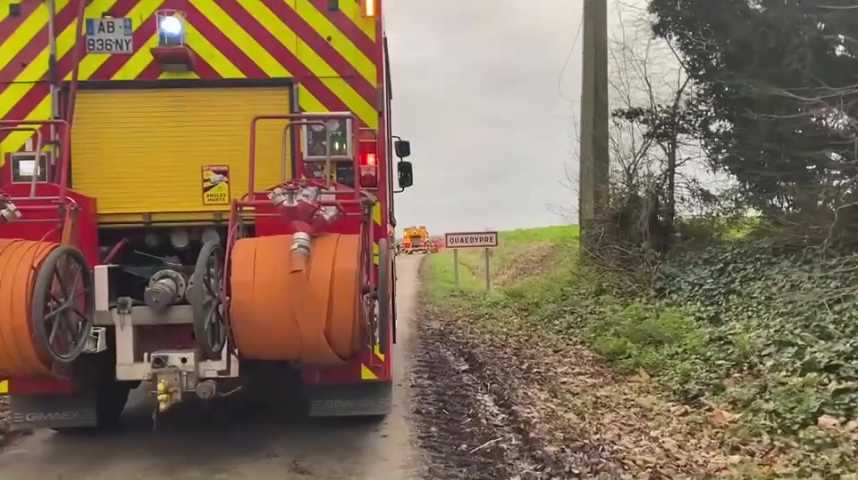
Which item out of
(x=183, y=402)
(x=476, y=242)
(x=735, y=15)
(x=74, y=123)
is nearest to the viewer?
(x=74, y=123)

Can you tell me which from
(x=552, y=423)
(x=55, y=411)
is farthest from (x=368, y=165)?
(x=55, y=411)

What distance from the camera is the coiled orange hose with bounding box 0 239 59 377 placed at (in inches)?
176

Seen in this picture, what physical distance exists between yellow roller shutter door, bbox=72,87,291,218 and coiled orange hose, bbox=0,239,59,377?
4.59ft

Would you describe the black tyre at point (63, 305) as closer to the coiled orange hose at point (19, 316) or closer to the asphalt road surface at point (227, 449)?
the coiled orange hose at point (19, 316)

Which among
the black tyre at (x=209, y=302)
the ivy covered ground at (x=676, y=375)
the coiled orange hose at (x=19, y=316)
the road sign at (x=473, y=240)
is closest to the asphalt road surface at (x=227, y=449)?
the ivy covered ground at (x=676, y=375)

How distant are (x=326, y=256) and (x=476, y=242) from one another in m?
12.9

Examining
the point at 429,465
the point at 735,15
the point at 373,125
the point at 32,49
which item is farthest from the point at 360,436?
the point at 735,15

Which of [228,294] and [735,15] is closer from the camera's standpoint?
[228,294]

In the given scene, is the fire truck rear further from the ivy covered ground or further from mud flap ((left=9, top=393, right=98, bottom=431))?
the ivy covered ground

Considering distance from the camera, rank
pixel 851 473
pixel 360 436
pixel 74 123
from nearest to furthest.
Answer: pixel 851 473
pixel 74 123
pixel 360 436

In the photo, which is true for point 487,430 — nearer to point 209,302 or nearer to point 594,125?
point 209,302

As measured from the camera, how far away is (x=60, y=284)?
15.7ft

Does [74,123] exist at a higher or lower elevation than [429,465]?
higher

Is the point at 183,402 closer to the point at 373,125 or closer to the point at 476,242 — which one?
the point at 373,125
